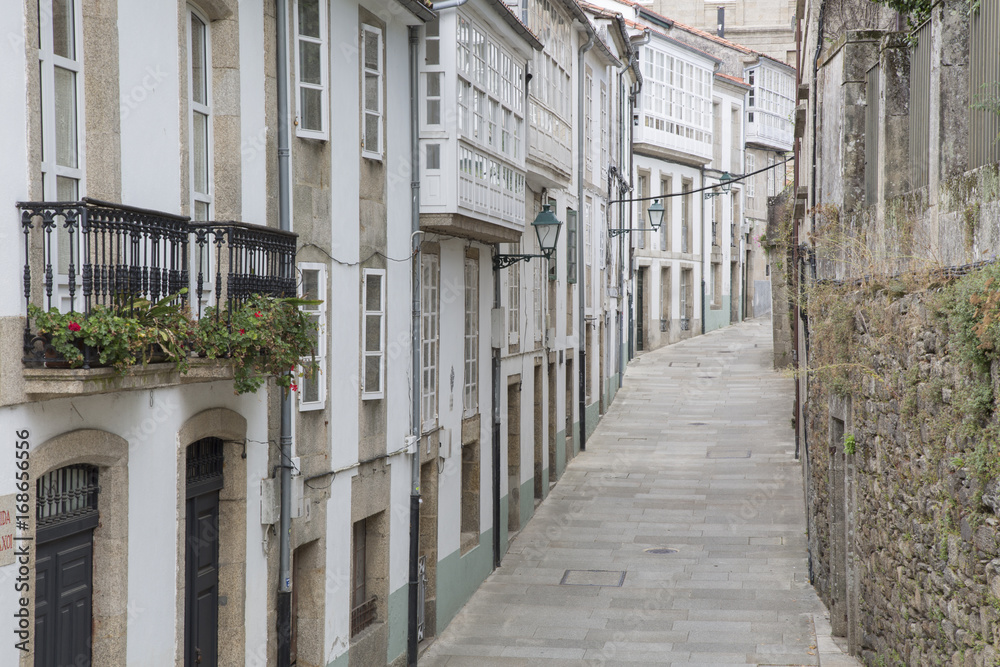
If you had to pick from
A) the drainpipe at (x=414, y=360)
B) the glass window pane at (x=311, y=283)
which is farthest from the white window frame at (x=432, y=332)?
the glass window pane at (x=311, y=283)

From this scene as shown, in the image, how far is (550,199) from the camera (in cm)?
2298

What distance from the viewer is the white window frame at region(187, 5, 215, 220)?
8961mm

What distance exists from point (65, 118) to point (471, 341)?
10.3 m

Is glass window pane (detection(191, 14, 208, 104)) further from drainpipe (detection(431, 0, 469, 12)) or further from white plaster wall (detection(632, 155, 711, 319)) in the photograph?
white plaster wall (detection(632, 155, 711, 319))

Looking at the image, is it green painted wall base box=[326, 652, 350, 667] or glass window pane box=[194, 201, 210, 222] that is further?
green painted wall base box=[326, 652, 350, 667]

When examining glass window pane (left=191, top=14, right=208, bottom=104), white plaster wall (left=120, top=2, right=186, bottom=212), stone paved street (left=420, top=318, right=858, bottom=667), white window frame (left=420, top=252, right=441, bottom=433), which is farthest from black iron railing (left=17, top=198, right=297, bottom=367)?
stone paved street (left=420, top=318, right=858, bottom=667)

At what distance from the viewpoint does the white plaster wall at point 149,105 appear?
7793 millimetres

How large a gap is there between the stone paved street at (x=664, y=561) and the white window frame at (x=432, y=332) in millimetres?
2980

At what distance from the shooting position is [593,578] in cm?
1777

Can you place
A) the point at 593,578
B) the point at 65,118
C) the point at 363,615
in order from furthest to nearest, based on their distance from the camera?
1. the point at 593,578
2. the point at 363,615
3. the point at 65,118

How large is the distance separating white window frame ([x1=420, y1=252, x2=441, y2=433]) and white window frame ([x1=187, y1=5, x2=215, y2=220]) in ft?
16.9

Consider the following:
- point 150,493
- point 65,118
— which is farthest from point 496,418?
point 65,118

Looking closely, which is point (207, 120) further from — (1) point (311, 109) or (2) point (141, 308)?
(2) point (141, 308)

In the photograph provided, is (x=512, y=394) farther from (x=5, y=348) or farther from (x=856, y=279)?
(x=5, y=348)
